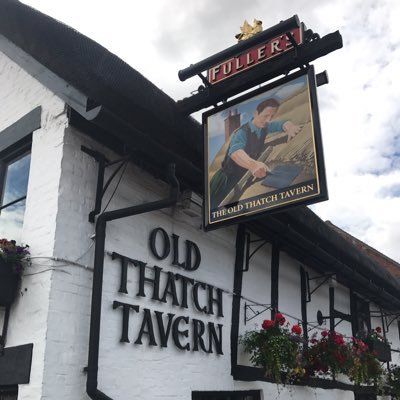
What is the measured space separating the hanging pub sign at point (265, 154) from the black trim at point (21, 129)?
5.74ft

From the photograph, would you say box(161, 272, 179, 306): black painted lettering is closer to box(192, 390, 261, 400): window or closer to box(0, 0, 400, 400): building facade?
box(0, 0, 400, 400): building facade

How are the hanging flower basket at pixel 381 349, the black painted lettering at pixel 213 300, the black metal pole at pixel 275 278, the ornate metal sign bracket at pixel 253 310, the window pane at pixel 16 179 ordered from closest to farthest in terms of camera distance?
the window pane at pixel 16 179 < the black painted lettering at pixel 213 300 < the ornate metal sign bracket at pixel 253 310 < the black metal pole at pixel 275 278 < the hanging flower basket at pixel 381 349

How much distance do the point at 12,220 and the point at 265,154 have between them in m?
2.67

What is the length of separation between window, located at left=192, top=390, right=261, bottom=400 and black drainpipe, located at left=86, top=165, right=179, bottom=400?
1.59 meters

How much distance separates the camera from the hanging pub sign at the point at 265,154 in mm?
4673

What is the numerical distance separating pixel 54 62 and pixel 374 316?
9568 millimetres

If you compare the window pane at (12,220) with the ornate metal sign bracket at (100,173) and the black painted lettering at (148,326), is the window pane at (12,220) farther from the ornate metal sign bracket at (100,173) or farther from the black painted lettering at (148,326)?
the black painted lettering at (148,326)

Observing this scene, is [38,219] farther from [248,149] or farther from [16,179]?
[248,149]

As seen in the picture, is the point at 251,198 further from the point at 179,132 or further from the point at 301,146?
the point at 179,132

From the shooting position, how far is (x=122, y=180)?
5367mm

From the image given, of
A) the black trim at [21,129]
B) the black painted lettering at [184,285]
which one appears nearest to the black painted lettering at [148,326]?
the black painted lettering at [184,285]

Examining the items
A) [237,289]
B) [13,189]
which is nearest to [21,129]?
[13,189]

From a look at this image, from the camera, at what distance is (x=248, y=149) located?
510cm

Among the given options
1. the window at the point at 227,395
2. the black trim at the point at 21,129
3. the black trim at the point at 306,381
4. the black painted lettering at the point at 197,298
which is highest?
the black trim at the point at 21,129
